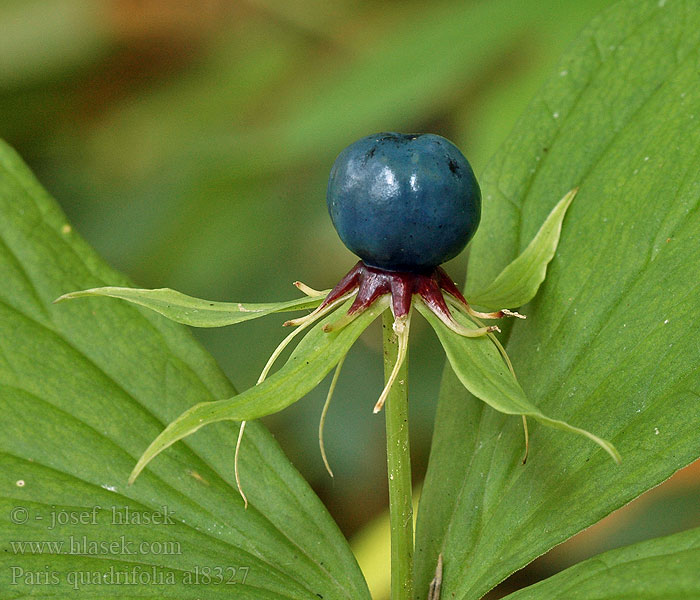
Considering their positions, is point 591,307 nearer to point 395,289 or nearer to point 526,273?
point 526,273

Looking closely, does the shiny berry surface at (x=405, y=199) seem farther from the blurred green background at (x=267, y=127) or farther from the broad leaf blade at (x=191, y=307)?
the blurred green background at (x=267, y=127)

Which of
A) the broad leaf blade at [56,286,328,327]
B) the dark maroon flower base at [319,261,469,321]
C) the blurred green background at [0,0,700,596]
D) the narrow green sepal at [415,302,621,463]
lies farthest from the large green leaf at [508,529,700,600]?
the blurred green background at [0,0,700,596]

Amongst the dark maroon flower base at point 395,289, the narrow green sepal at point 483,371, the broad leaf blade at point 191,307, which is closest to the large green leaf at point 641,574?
the narrow green sepal at point 483,371

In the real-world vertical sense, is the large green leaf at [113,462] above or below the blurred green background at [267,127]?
below

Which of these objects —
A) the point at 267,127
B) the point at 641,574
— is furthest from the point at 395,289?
the point at 267,127

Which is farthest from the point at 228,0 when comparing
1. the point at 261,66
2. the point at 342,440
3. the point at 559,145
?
the point at 559,145

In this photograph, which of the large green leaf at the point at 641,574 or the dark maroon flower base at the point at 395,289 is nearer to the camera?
the large green leaf at the point at 641,574

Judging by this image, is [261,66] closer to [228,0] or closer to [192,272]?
[228,0]
